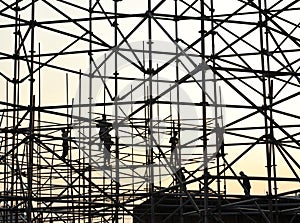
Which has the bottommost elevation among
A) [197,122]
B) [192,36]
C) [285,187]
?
[285,187]

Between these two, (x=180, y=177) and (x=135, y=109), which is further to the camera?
(x=135, y=109)

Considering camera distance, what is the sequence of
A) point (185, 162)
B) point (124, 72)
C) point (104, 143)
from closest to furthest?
point (104, 143) < point (185, 162) < point (124, 72)

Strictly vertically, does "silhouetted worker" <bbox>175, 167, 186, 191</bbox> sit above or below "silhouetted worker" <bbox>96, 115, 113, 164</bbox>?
below

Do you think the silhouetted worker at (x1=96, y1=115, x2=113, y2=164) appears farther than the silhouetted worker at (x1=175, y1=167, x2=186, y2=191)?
Yes

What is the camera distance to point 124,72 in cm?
1895

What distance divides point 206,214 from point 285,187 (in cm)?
911

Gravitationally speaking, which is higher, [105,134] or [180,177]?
[105,134]

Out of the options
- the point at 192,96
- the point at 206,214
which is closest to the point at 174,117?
the point at 192,96

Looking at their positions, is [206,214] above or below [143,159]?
below

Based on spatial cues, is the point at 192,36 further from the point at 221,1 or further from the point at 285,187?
the point at 285,187

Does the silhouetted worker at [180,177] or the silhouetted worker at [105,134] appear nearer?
the silhouetted worker at [180,177]

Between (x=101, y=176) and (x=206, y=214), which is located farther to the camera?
(x=101, y=176)

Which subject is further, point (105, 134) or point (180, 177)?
point (105, 134)

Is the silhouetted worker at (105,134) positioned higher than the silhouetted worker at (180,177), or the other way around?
the silhouetted worker at (105,134)
